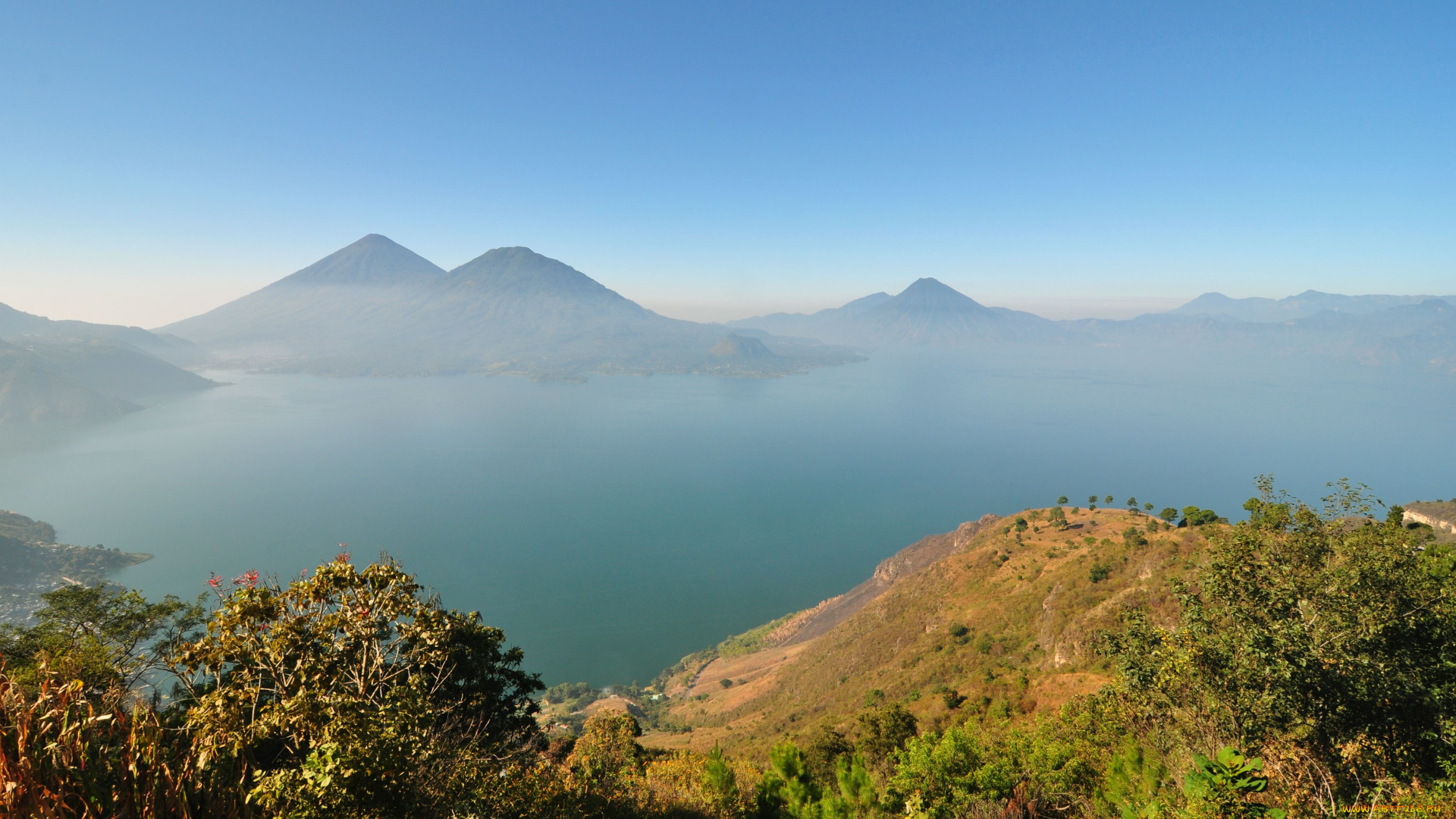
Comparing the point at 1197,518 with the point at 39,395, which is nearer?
the point at 1197,518

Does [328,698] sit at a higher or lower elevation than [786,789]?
higher

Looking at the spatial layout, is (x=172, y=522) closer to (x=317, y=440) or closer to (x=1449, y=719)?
(x=317, y=440)

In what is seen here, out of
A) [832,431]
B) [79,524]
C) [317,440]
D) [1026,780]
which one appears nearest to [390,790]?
[1026,780]

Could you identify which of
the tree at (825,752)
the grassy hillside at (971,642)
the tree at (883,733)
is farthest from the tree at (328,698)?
the grassy hillside at (971,642)

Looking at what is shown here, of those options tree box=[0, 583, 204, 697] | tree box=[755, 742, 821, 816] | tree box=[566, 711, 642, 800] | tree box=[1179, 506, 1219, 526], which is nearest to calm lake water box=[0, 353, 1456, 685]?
tree box=[566, 711, 642, 800]

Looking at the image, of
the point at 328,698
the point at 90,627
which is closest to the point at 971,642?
the point at 328,698

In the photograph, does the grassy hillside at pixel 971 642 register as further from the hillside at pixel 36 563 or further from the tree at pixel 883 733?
the hillside at pixel 36 563

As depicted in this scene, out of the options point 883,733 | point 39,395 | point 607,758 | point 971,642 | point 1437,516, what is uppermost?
point 39,395

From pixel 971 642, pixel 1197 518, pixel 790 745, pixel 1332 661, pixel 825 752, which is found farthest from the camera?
pixel 1197 518

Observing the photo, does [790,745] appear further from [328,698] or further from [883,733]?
[328,698]
